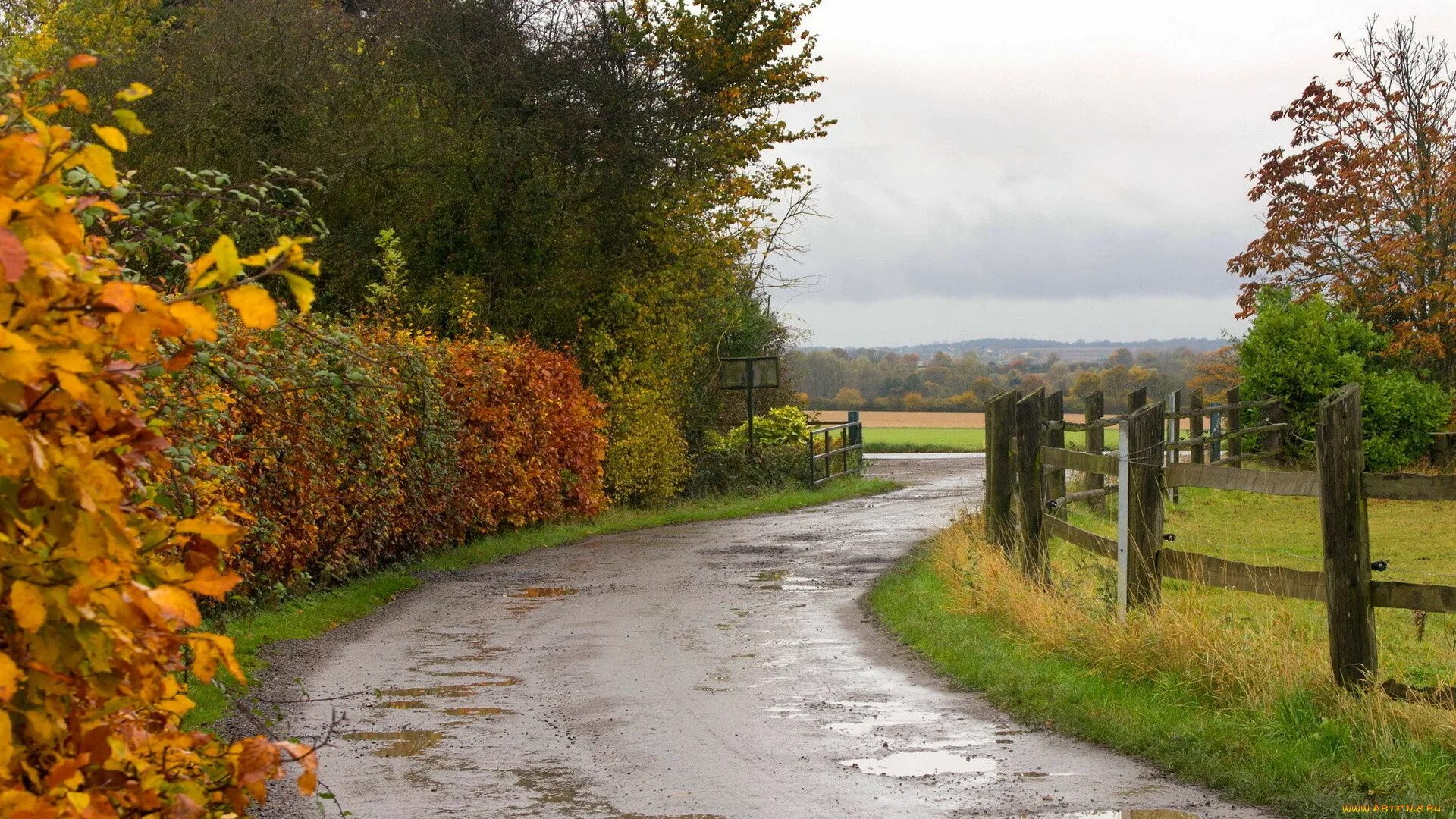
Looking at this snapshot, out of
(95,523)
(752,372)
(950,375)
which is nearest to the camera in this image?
(95,523)

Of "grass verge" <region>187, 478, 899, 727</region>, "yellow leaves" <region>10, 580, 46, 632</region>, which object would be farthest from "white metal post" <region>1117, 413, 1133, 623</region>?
"yellow leaves" <region>10, 580, 46, 632</region>

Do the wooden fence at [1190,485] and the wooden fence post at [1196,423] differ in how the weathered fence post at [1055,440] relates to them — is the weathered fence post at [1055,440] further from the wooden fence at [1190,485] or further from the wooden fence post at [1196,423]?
the wooden fence post at [1196,423]

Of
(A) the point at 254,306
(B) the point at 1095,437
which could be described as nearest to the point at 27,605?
(A) the point at 254,306

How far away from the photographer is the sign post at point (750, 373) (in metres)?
28.9

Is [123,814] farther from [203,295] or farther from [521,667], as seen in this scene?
[521,667]

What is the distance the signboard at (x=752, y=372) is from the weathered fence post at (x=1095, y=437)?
25.5 ft

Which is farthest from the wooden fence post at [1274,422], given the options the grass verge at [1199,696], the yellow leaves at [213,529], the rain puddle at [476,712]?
the yellow leaves at [213,529]

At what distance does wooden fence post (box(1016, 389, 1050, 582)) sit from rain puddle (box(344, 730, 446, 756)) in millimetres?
5717

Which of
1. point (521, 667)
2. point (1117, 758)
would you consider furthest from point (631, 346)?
point (1117, 758)

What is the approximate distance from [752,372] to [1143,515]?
65.0ft

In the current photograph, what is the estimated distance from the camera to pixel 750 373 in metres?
28.9

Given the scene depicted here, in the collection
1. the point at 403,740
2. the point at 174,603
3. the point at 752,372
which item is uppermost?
the point at 752,372

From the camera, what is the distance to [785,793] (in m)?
6.54

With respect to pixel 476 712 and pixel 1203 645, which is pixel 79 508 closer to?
pixel 476 712
